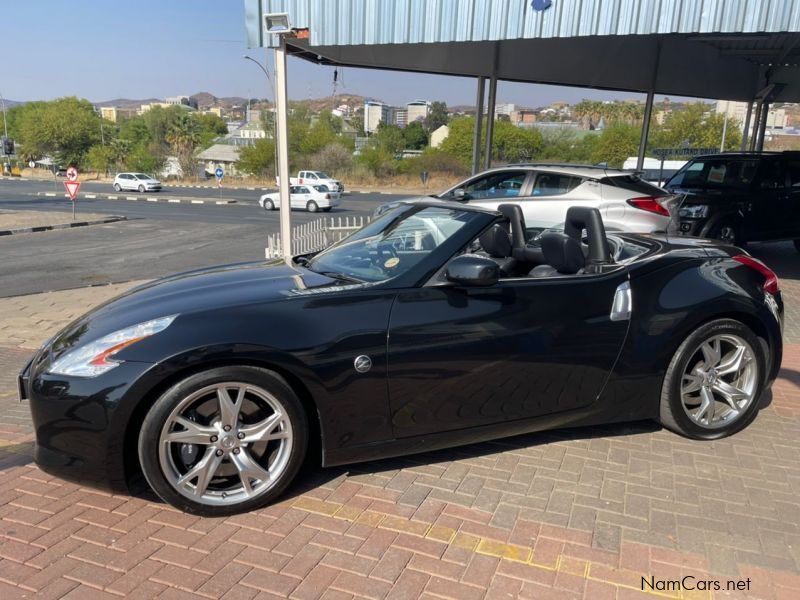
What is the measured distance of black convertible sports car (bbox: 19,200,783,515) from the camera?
2.84 m

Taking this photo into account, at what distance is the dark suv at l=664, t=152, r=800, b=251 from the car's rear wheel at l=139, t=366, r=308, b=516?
30.1ft

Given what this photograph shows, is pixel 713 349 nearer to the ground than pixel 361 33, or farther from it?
nearer to the ground

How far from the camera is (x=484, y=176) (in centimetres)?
952

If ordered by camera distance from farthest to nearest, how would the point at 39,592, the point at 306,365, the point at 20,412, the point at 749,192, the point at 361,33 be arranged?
the point at 749,192 → the point at 361,33 → the point at 20,412 → the point at 306,365 → the point at 39,592

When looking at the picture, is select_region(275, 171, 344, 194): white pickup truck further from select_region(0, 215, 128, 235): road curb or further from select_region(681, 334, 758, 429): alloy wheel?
select_region(681, 334, 758, 429): alloy wheel

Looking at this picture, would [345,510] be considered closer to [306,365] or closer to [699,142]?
[306,365]

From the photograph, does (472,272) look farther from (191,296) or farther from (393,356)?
(191,296)

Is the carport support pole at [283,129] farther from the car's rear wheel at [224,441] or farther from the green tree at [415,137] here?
the green tree at [415,137]

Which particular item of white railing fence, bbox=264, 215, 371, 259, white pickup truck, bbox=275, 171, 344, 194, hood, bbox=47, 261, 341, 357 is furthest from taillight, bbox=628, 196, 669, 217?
white pickup truck, bbox=275, 171, 344, 194

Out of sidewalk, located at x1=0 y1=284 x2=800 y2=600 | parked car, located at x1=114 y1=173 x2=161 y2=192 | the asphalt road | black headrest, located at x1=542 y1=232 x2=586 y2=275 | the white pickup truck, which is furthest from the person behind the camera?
parked car, located at x1=114 y1=173 x2=161 y2=192

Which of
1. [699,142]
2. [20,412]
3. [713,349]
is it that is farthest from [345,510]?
[699,142]

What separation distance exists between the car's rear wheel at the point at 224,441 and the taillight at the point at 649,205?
690 centimetres

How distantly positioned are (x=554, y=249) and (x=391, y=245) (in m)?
0.99

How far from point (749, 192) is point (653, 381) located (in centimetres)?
835
